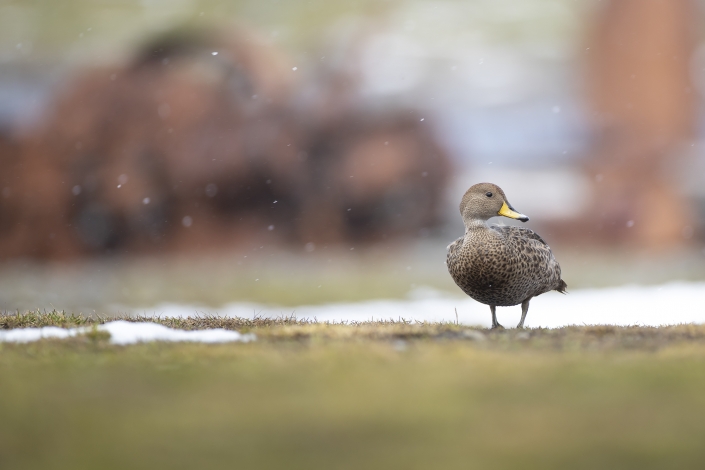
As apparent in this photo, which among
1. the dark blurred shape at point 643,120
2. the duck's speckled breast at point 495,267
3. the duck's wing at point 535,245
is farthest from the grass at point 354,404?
the dark blurred shape at point 643,120

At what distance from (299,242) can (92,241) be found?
5985mm

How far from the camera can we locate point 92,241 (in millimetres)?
22625

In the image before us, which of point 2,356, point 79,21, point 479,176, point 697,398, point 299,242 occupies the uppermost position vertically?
point 79,21

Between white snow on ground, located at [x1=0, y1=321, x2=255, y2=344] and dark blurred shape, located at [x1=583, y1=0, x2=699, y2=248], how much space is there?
22.6 meters

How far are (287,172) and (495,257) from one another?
53.3 ft

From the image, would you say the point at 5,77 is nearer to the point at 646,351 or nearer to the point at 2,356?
the point at 2,356

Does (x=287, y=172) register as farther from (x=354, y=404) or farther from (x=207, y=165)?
(x=354, y=404)

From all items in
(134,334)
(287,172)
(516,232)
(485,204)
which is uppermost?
(287,172)

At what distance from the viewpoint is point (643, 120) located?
2952 cm

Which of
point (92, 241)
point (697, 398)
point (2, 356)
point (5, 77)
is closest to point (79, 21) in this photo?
point (5, 77)

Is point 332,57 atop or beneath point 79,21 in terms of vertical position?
beneath

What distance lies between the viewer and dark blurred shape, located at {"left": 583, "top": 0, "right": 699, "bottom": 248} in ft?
89.4

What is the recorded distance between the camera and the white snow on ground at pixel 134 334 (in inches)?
247

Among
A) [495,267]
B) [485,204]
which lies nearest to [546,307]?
[485,204]
